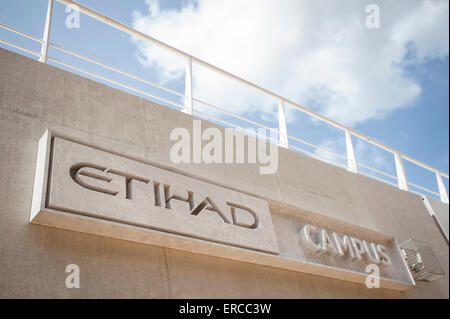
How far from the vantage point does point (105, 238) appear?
300 cm

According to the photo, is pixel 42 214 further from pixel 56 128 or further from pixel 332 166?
pixel 332 166

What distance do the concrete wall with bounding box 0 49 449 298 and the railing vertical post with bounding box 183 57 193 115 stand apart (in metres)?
0.23

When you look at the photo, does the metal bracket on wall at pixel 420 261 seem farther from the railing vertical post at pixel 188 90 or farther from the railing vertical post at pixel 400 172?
the railing vertical post at pixel 188 90

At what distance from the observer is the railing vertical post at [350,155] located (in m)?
6.28

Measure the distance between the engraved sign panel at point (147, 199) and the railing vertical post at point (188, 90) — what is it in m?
1.14

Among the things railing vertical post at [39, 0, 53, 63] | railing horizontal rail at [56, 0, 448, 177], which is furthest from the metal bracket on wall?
railing vertical post at [39, 0, 53, 63]

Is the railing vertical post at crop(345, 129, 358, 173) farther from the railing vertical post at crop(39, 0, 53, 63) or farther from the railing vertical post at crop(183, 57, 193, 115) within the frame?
the railing vertical post at crop(39, 0, 53, 63)

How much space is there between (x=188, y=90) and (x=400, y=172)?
4393 millimetres

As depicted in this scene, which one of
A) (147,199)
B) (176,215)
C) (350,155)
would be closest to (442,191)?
(350,155)

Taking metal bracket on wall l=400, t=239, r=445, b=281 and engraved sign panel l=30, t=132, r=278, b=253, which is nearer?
engraved sign panel l=30, t=132, r=278, b=253

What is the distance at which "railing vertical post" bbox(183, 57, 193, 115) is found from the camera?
4613mm

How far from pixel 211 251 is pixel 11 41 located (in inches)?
95.1
